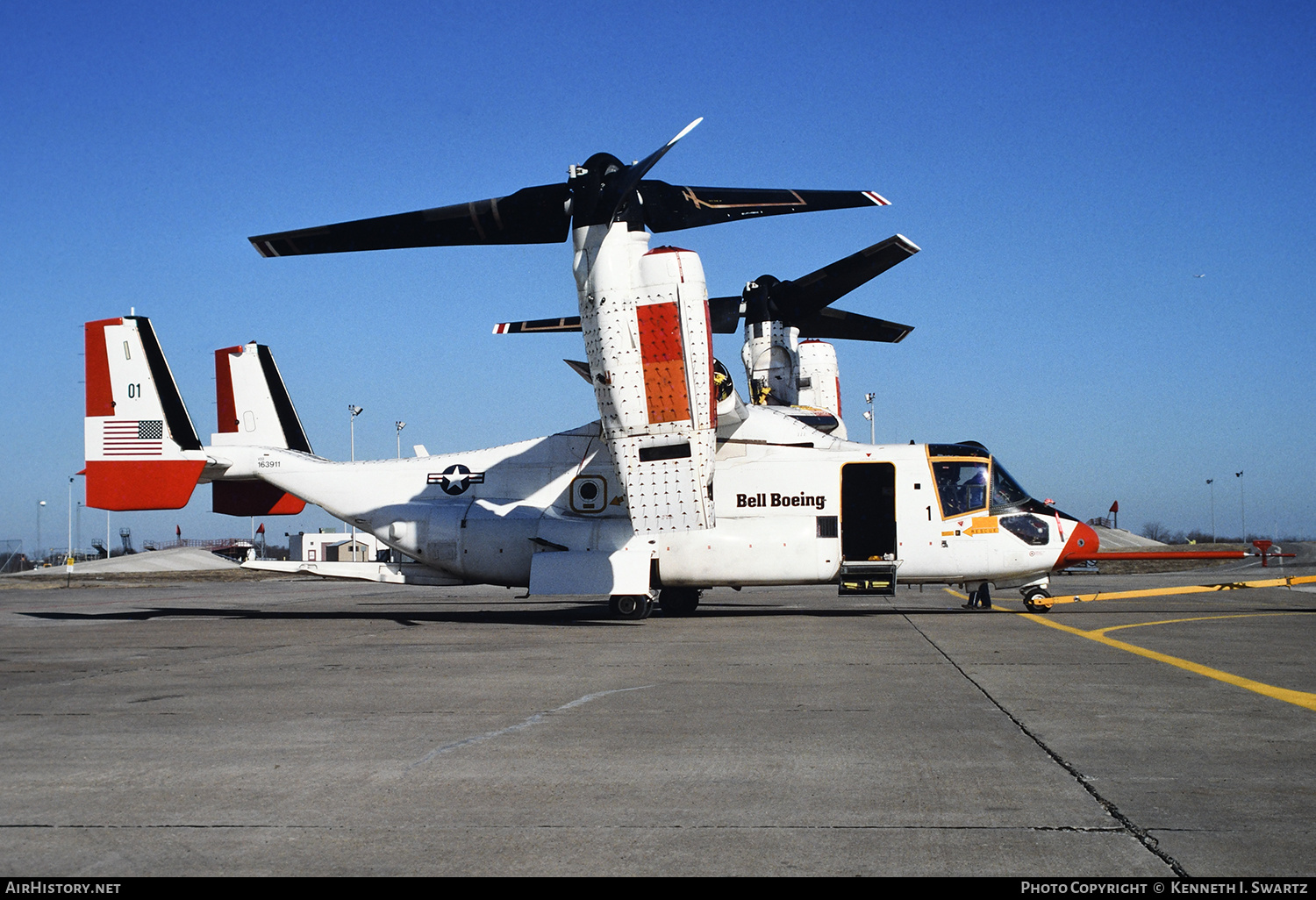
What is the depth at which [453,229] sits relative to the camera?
56.4 feet

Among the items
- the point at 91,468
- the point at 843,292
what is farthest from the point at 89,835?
the point at 843,292

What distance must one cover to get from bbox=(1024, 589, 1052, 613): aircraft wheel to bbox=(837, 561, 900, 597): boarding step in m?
2.63

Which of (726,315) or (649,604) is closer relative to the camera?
(649,604)

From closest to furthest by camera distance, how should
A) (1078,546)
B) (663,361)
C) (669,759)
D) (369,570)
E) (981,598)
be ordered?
(669,759) → (663,361) → (1078,546) → (981,598) → (369,570)

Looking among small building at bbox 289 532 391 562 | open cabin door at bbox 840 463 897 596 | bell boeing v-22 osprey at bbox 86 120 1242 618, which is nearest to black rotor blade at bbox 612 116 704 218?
bell boeing v-22 osprey at bbox 86 120 1242 618

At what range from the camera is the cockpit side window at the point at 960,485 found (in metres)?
18.3

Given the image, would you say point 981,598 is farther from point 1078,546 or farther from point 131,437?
point 131,437

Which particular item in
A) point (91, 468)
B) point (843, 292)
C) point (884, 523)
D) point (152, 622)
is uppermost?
point (843, 292)

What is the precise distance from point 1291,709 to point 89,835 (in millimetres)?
7850

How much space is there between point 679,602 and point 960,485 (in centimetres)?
595

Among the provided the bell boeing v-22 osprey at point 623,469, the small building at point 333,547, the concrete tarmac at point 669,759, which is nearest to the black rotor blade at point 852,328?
the bell boeing v-22 osprey at point 623,469

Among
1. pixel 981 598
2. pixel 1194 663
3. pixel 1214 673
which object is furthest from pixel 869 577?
pixel 1214 673

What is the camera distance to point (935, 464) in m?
18.5

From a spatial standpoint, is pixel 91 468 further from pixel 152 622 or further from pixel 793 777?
pixel 793 777
